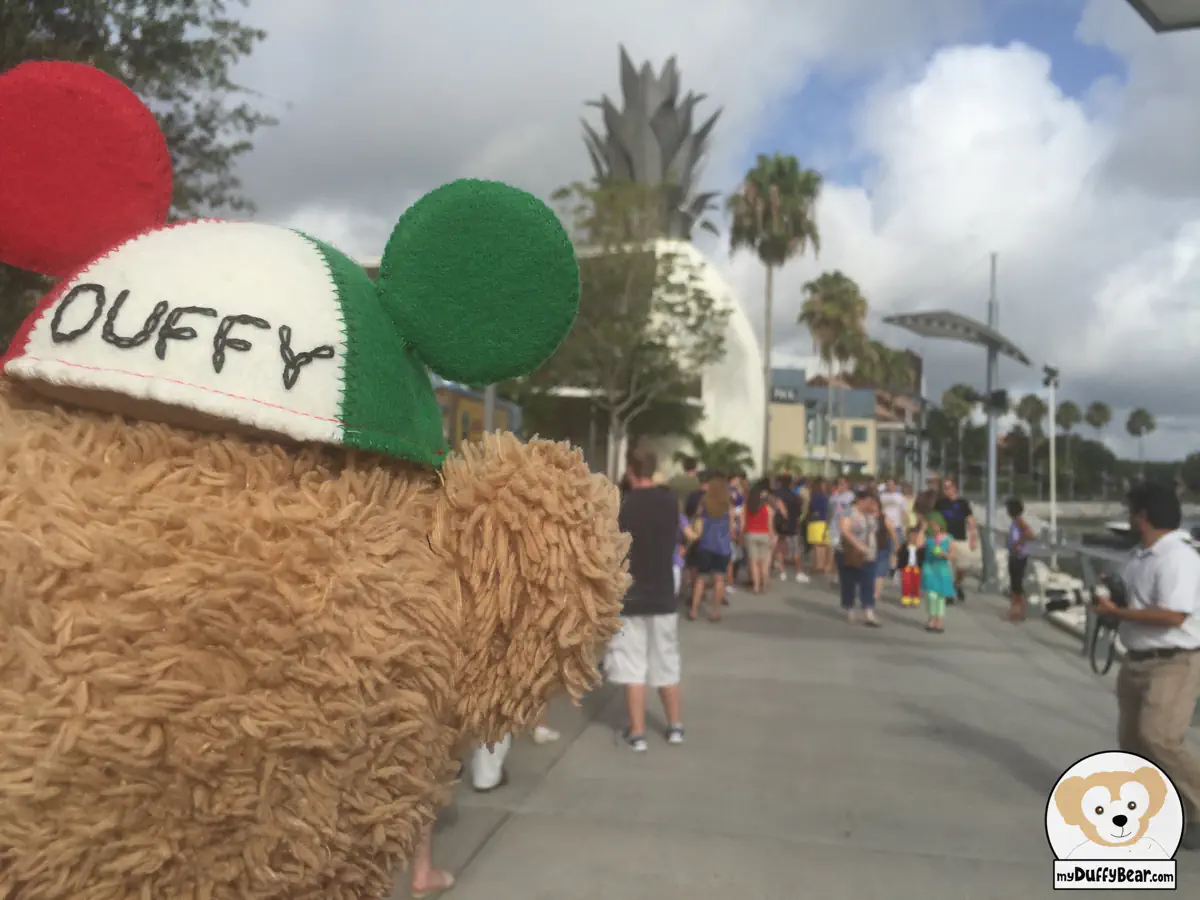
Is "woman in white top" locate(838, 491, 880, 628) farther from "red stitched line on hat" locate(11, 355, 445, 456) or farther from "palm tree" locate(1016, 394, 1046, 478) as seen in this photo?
"palm tree" locate(1016, 394, 1046, 478)

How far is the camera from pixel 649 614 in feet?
18.1

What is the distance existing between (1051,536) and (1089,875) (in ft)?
33.1

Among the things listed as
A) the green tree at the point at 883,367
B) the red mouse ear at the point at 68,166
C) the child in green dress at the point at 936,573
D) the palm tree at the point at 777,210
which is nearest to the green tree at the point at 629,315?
the palm tree at the point at 777,210

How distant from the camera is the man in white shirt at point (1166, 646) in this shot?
13.4ft

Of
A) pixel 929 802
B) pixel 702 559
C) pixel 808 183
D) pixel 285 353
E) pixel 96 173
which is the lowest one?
pixel 929 802

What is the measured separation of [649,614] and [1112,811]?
8.73 ft

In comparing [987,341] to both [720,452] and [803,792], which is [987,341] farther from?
[720,452]

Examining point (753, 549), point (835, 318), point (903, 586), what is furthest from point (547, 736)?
point (835, 318)

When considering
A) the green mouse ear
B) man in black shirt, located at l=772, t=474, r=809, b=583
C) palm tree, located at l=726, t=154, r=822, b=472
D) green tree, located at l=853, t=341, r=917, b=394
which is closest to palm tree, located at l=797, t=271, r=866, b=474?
green tree, located at l=853, t=341, r=917, b=394

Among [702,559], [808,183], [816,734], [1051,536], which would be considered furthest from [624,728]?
[808,183]

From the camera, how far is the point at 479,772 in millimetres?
4676

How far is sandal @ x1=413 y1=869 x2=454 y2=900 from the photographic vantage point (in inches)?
141

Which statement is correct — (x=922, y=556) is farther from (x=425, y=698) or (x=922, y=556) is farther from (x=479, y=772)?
(x=425, y=698)

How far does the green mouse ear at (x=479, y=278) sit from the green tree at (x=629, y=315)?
66.9ft
